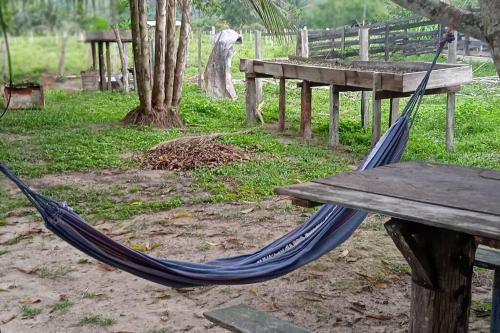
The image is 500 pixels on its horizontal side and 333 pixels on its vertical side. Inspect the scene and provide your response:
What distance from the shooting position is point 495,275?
88.0 inches

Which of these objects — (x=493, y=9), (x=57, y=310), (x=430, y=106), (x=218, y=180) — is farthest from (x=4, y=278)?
(x=430, y=106)

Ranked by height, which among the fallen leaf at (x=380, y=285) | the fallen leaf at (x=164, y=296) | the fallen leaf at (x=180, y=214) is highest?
the fallen leaf at (x=180, y=214)

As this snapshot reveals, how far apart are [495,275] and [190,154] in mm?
3616

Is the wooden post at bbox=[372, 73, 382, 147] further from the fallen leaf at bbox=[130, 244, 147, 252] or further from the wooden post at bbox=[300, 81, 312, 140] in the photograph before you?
→ the fallen leaf at bbox=[130, 244, 147, 252]

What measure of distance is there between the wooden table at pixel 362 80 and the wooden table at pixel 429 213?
131 inches

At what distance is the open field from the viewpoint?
106 inches

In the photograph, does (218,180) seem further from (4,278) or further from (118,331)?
(118,331)

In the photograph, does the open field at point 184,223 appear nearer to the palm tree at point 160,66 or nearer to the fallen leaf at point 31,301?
the fallen leaf at point 31,301

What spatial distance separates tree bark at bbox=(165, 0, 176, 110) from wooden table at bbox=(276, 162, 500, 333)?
5689 mm

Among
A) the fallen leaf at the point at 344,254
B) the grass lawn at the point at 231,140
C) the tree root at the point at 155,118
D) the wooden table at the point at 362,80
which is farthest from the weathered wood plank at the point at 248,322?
the tree root at the point at 155,118

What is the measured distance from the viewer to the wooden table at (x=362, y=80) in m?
5.50

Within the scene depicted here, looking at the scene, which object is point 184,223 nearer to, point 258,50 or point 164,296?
point 164,296

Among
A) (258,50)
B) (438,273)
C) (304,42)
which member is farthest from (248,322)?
(258,50)

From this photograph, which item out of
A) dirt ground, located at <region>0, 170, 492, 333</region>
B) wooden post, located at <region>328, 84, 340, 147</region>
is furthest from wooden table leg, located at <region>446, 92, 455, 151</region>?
dirt ground, located at <region>0, 170, 492, 333</region>
